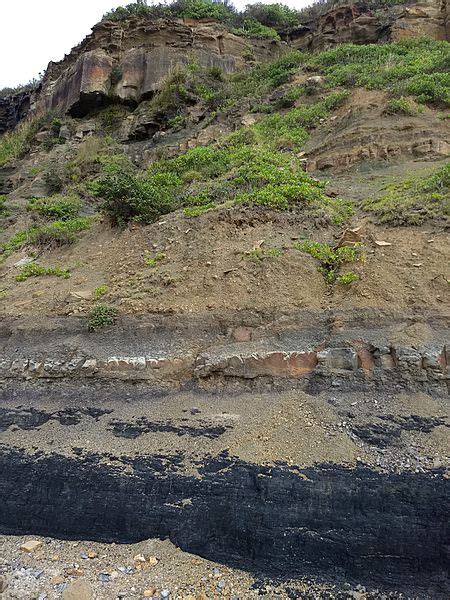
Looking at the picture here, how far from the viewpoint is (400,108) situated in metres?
12.3

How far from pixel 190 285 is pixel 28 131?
19629 mm

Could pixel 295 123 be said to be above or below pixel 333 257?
above

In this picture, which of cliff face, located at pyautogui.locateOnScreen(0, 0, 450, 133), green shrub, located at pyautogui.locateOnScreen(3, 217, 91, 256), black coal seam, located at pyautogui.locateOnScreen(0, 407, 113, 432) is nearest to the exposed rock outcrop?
cliff face, located at pyautogui.locateOnScreen(0, 0, 450, 133)

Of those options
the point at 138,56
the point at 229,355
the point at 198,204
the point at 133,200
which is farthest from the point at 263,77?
the point at 229,355

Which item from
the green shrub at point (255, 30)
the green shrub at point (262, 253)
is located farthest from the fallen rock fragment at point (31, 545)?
the green shrub at point (255, 30)

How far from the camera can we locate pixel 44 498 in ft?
16.3

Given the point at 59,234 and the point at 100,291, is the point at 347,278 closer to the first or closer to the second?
the point at 100,291

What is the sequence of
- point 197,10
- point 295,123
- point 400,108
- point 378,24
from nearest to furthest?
point 400,108 < point 295,123 < point 378,24 < point 197,10

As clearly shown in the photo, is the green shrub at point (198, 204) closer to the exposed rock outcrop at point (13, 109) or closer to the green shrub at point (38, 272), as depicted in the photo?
the green shrub at point (38, 272)

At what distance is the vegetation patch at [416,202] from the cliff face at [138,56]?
1546 centimetres

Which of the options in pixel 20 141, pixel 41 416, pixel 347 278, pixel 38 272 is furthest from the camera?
pixel 20 141

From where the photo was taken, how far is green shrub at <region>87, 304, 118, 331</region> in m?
7.43

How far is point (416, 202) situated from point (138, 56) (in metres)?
18.5

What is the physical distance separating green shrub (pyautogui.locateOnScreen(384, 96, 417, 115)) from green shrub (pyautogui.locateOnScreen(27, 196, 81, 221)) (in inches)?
391
